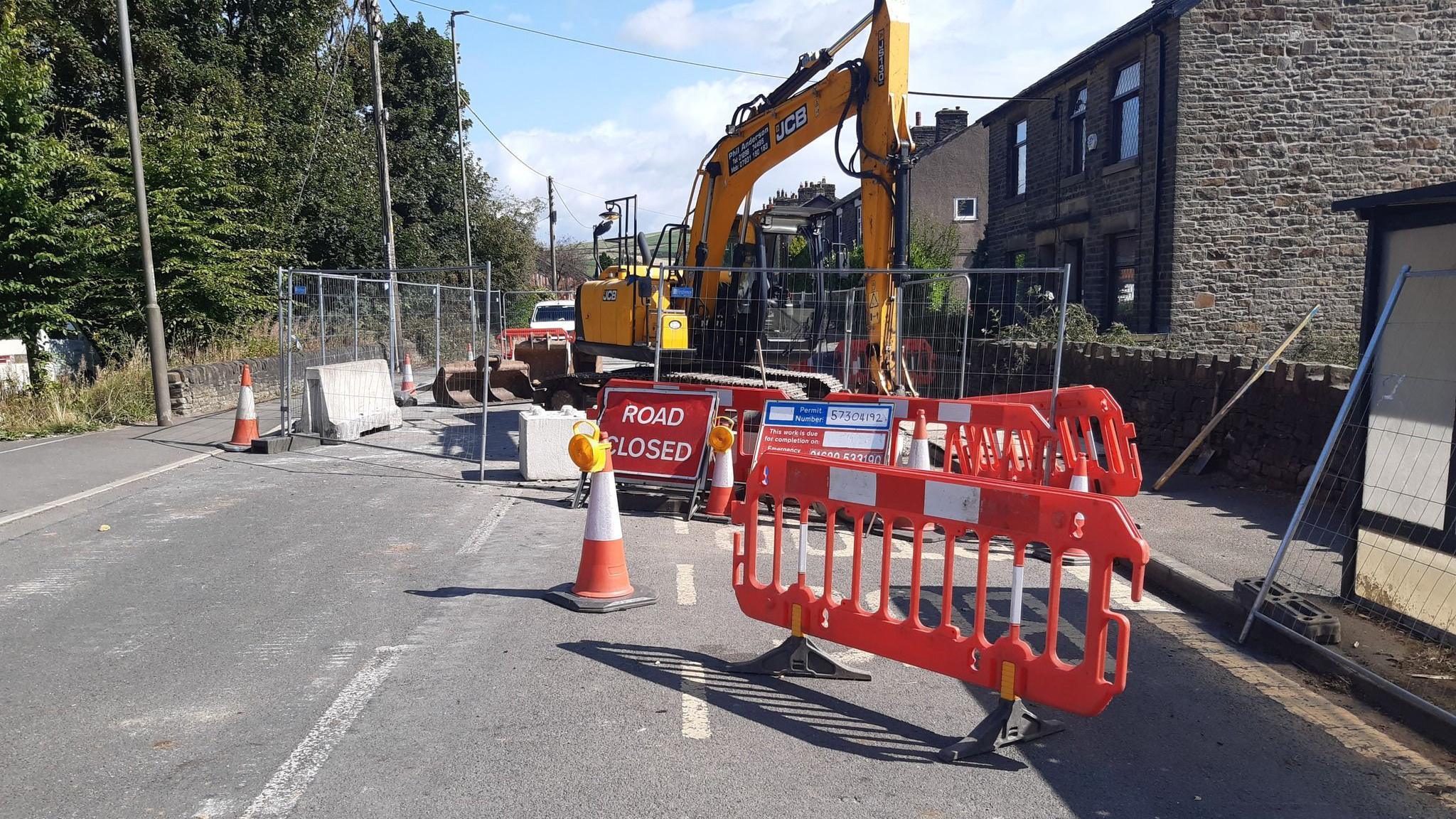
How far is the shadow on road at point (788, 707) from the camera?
→ 176 inches

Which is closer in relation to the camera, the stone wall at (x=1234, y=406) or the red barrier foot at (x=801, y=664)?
the red barrier foot at (x=801, y=664)

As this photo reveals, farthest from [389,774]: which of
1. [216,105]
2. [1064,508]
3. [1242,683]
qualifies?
[216,105]

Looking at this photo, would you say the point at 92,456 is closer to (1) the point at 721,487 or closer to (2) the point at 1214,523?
(1) the point at 721,487

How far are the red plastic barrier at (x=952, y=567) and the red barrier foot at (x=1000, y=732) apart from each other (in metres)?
0.07

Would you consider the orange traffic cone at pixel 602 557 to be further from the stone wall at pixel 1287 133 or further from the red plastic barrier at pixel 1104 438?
the stone wall at pixel 1287 133

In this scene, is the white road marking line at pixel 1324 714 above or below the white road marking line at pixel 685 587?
below

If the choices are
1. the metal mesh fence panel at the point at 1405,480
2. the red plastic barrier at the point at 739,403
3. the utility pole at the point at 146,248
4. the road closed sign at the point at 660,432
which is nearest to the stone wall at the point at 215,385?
the utility pole at the point at 146,248

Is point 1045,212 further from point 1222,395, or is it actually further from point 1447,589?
point 1447,589

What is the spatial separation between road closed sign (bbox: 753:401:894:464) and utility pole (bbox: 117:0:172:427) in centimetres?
1039

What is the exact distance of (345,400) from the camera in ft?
47.6

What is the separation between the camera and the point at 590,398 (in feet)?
55.5

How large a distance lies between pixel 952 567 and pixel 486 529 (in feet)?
17.0

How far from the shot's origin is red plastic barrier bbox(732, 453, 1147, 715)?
13.8ft

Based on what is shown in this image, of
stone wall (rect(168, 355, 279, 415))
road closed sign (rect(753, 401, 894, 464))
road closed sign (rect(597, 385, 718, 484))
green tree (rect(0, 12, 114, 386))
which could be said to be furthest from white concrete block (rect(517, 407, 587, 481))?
green tree (rect(0, 12, 114, 386))
